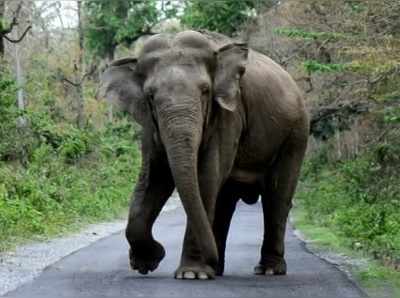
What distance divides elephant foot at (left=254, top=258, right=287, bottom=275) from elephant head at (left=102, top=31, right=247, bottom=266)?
2001 mm

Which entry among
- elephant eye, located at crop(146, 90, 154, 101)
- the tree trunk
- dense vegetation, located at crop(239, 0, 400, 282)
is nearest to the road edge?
elephant eye, located at crop(146, 90, 154, 101)

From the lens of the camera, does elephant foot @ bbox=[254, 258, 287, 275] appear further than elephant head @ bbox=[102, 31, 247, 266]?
Yes

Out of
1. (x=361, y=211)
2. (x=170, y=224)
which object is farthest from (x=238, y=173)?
(x=170, y=224)

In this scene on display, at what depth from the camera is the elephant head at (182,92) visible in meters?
12.3

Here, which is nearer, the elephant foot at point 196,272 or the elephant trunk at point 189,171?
the elephant trunk at point 189,171

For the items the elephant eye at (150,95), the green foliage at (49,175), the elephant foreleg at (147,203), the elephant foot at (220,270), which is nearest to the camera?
the elephant eye at (150,95)

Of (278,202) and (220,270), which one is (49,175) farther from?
(220,270)

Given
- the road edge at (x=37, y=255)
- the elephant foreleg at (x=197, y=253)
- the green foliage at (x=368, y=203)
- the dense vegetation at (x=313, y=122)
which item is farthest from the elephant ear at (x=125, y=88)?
the green foliage at (x=368, y=203)

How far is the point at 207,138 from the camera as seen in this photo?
1334cm

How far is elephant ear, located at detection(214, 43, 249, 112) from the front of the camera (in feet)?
43.4

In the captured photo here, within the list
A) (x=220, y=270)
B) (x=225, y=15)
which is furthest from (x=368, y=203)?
(x=225, y=15)

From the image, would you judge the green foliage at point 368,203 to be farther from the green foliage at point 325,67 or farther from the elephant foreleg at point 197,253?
the elephant foreleg at point 197,253

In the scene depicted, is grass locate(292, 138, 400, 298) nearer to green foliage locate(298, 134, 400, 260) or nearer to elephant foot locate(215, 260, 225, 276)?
green foliage locate(298, 134, 400, 260)

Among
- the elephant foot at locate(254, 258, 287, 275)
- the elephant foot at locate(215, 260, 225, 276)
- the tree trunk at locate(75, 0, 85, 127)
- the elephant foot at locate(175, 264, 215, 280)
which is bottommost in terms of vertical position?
the tree trunk at locate(75, 0, 85, 127)
